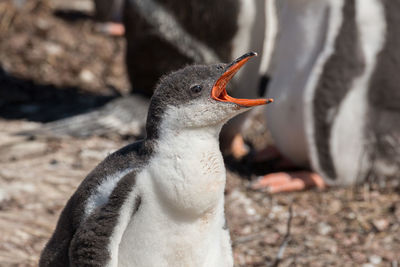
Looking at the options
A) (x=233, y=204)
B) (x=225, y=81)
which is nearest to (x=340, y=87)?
(x=233, y=204)

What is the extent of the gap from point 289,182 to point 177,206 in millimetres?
1358

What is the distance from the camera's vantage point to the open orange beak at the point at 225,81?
3.91 feet

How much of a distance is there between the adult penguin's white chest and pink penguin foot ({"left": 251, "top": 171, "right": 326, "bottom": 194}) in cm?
121

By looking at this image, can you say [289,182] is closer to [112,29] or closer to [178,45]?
[178,45]

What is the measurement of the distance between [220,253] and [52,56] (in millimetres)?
2837

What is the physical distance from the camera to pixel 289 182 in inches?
100

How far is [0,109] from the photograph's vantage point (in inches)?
130

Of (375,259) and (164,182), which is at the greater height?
(164,182)

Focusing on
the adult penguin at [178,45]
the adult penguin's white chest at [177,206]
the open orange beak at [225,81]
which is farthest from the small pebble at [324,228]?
the open orange beak at [225,81]

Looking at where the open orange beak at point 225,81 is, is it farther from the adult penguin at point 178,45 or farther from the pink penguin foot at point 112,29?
the pink penguin foot at point 112,29

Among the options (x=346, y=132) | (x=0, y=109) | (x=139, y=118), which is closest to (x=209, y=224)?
(x=346, y=132)

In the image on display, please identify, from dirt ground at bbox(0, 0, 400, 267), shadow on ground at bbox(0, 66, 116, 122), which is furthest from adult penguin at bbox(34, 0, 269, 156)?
shadow on ground at bbox(0, 66, 116, 122)

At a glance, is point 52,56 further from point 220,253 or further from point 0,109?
point 220,253

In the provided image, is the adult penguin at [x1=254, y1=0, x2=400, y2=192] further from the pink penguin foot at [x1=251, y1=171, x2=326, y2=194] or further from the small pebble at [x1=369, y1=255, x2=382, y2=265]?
the small pebble at [x1=369, y1=255, x2=382, y2=265]
